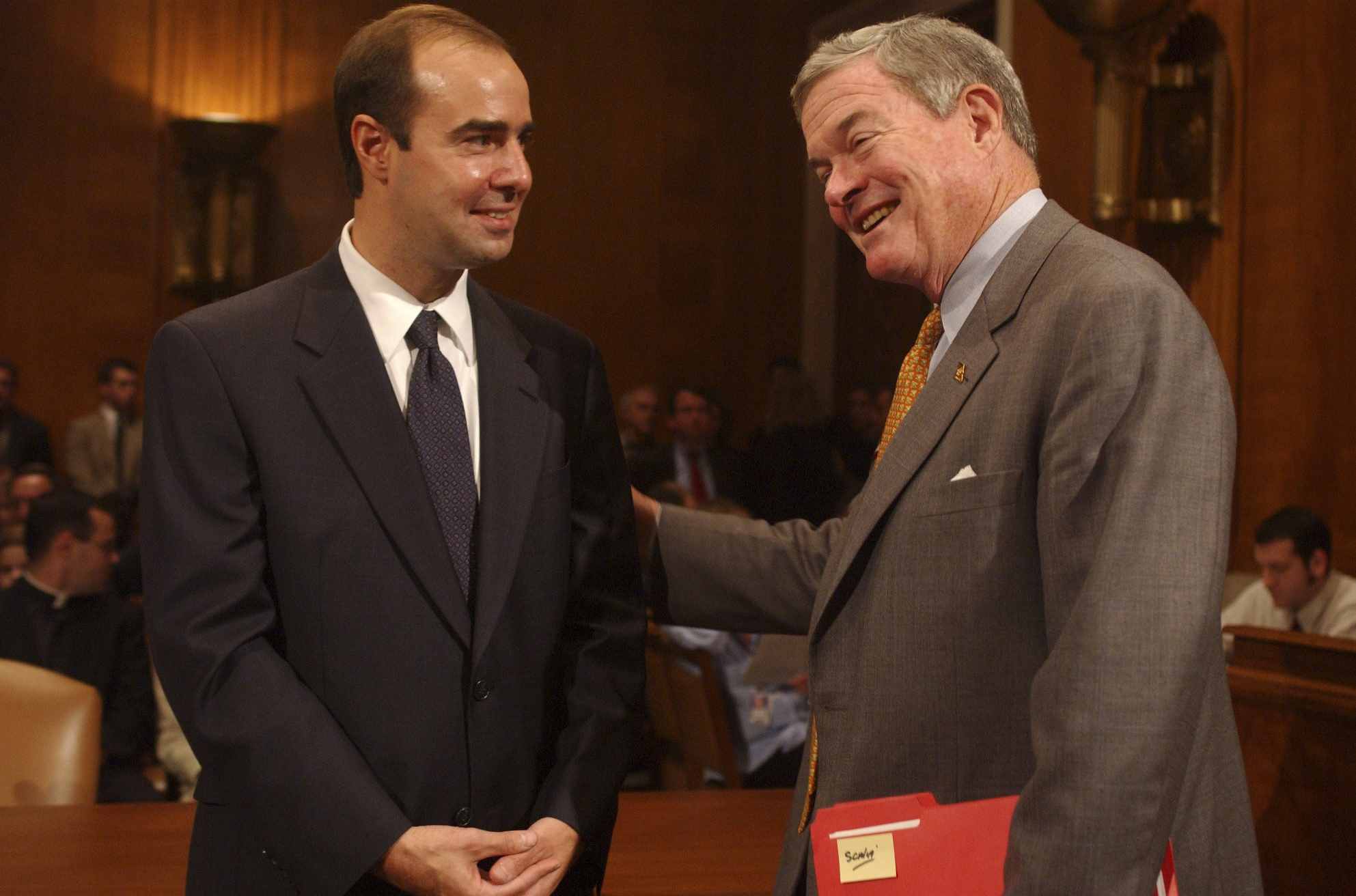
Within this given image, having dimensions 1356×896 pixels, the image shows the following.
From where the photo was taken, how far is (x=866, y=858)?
4.21 ft

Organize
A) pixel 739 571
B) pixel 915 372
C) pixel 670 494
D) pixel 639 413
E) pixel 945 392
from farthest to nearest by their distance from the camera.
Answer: pixel 639 413 → pixel 670 494 → pixel 739 571 → pixel 915 372 → pixel 945 392

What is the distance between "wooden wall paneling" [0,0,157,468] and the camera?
7.99 m

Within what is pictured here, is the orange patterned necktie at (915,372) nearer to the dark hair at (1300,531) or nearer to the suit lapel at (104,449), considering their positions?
the dark hair at (1300,531)

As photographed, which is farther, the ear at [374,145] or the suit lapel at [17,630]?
the suit lapel at [17,630]

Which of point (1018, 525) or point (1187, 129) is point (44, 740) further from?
point (1187, 129)

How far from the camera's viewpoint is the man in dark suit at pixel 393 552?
142 centimetres

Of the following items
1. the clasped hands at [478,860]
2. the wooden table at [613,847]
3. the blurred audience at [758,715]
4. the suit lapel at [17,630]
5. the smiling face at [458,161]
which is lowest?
the blurred audience at [758,715]

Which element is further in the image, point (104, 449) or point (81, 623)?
point (104, 449)

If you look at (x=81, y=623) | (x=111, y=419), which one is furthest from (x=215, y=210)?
(x=81, y=623)

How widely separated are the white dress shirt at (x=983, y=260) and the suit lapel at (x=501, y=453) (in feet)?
1.61

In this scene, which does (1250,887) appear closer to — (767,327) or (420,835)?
(420,835)

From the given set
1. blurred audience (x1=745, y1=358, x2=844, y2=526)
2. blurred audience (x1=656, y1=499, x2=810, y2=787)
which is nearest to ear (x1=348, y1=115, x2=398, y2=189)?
blurred audience (x1=656, y1=499, x2=810, y2=787)

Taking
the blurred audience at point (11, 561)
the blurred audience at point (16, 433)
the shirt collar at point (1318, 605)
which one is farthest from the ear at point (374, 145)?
the blurred audience at point (16, 433)

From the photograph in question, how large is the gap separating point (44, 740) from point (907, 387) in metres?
1.77
